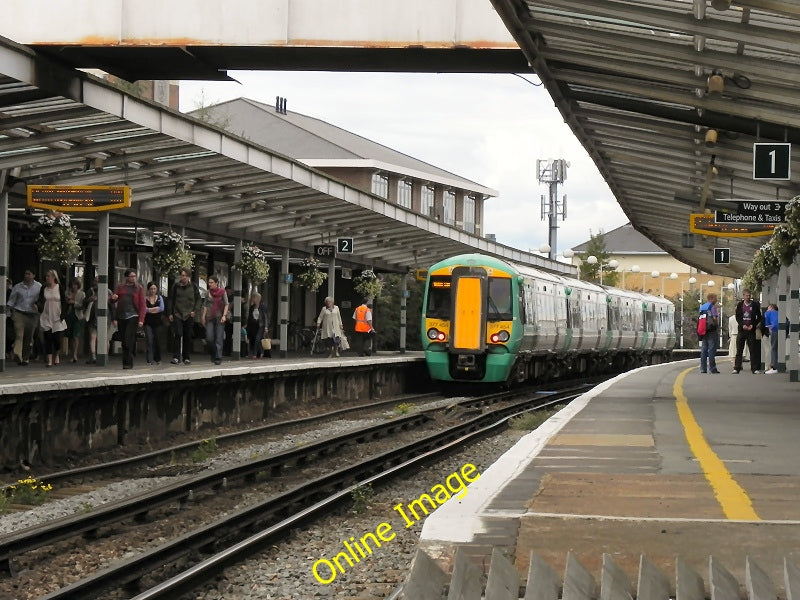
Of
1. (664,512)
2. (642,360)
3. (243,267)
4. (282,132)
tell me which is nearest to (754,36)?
(664,512)

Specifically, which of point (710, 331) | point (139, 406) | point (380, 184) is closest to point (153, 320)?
point (139, 406)

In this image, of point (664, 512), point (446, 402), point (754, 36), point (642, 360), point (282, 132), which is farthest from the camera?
point (282, 132)

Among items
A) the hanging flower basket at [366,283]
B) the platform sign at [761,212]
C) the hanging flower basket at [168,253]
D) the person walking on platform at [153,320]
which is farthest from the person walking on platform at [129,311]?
the hanging flower basket at [366,283]

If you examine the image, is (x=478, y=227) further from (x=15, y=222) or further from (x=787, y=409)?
(x=787, y=409)

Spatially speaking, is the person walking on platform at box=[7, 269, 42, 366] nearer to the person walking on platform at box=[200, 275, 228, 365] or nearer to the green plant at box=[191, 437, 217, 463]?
the person walking on platform at box=[200, 275, 228, 365]

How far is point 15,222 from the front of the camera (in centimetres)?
2412

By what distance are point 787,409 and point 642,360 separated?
35642 mm

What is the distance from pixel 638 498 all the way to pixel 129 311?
48.6 feet

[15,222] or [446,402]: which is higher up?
[15,222]

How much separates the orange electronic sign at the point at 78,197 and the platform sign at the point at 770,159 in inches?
344

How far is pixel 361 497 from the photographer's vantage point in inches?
462

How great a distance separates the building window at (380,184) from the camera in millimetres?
72625

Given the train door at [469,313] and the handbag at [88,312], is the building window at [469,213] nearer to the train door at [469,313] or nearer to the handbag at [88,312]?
the train door at [469,313]

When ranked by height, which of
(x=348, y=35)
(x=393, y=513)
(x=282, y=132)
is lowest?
(x=393, y=513)
